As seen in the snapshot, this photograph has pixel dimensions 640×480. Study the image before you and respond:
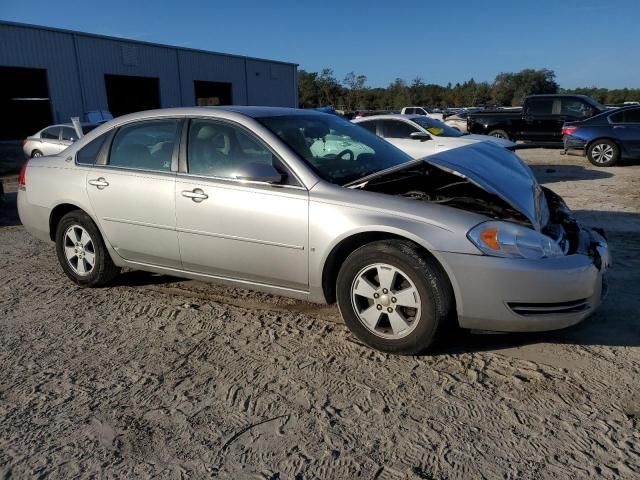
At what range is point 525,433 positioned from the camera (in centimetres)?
250

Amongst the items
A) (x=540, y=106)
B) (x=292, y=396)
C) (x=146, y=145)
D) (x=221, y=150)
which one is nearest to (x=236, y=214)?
(x=221, y=150)

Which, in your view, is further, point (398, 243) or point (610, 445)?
point (398, 243)

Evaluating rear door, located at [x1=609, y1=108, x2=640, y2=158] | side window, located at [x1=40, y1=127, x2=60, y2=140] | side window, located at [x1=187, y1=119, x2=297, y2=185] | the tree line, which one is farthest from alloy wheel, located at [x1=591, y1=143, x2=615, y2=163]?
the tree line

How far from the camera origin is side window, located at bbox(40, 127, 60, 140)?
15750 millimetres

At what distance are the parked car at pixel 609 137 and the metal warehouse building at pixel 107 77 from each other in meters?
21.4

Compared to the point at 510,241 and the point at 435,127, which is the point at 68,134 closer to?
the point at 435,127

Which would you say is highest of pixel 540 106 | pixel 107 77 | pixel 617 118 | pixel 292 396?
pixel 107 77

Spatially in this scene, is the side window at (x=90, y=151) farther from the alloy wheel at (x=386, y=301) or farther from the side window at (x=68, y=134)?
the side window at (x=68, y=134)

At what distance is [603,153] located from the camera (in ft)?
41.9

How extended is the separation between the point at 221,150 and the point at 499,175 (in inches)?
80.9

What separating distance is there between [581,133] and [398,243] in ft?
39.0

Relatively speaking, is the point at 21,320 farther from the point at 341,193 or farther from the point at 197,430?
the point at 341,193

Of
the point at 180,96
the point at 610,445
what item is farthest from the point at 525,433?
the point at 180,96

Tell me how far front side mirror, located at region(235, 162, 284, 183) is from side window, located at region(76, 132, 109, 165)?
171 cm
